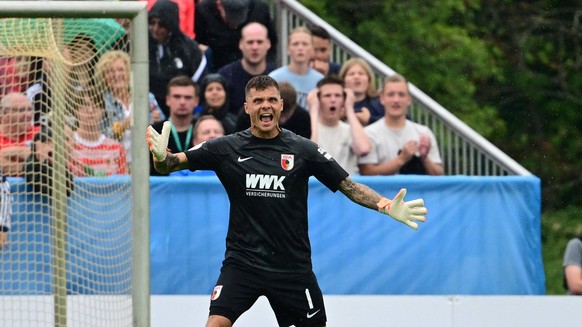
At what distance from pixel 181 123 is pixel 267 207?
3033 mm

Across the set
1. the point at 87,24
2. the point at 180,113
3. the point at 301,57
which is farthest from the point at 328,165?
the point at 301,57

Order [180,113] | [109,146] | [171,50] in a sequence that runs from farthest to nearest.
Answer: [171,50] < [180,113] < [109,146]

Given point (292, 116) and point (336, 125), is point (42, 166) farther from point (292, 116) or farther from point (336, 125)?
point (336, 125)

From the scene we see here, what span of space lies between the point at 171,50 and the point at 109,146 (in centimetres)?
233

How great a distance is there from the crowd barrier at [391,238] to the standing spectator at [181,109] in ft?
2.88

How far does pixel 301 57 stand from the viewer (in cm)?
1225

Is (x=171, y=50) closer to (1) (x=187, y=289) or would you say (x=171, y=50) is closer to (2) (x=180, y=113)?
(2) (x=180, y=113)

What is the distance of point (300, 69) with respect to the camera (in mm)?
12336

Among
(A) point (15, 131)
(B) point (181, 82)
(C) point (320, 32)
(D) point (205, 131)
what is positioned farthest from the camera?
(C) point (320, 32)

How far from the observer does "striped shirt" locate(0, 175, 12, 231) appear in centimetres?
957

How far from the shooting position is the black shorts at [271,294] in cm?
845

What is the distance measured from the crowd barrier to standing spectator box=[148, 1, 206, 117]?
72.2 inches

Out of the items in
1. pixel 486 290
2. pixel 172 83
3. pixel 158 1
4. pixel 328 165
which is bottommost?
pixel 486 290

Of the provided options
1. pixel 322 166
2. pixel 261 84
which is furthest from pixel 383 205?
pixel 261 84
